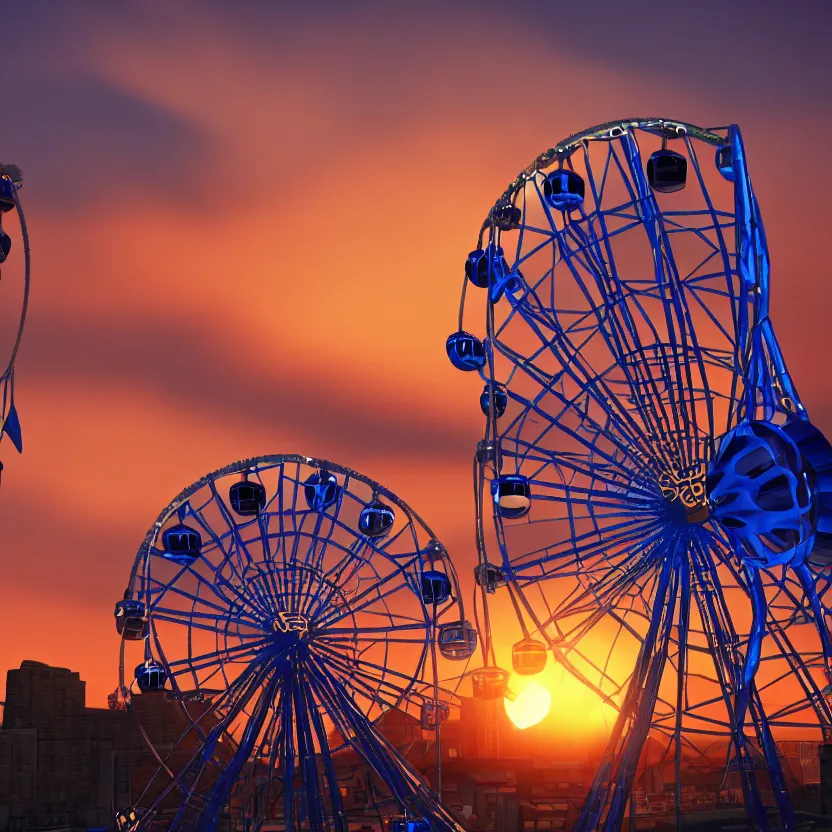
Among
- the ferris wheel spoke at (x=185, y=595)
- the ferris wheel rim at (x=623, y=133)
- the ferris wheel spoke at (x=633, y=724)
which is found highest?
the ferris wheel rim at (x=623, y=133)

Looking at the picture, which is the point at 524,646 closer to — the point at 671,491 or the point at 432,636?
the point at 671,491

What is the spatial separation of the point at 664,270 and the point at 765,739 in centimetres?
727

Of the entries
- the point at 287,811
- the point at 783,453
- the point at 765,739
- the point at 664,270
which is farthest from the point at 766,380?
the point at 287,811

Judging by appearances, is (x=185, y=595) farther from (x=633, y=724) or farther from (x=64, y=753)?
(x=64, y=753)

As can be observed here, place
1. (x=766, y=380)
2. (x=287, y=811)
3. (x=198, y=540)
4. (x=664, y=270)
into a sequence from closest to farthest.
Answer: (x=766, y=380), (x=664, y=270), (x=287, y=811), (x=198, y=540)

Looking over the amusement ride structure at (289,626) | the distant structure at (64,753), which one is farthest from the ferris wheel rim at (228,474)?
the distant structure at (64,753)

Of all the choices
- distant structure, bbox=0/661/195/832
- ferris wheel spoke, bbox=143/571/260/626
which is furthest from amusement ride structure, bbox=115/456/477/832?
distant structure, bbox=0/661/195/832

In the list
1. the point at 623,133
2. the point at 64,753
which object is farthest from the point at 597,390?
the point at 64,753

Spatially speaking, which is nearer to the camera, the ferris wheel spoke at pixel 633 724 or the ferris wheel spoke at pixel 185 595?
the ferris wheel spoke at pixel 633 724

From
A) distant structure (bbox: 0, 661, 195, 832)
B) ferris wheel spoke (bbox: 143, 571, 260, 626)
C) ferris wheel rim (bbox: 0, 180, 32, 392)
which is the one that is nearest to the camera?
ferris wheel rim (bbox: 0, 180, 32, 392)

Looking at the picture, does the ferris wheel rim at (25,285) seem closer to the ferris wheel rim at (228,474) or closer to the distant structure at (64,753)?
the ferris wheel rim at (228,474)

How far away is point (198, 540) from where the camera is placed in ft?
96.1

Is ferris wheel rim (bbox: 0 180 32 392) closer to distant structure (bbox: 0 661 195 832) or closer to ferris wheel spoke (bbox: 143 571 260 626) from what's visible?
ferris wheel spoke (bbox: 143 571 260 626)

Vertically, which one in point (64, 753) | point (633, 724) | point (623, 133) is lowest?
point (633, 724)
